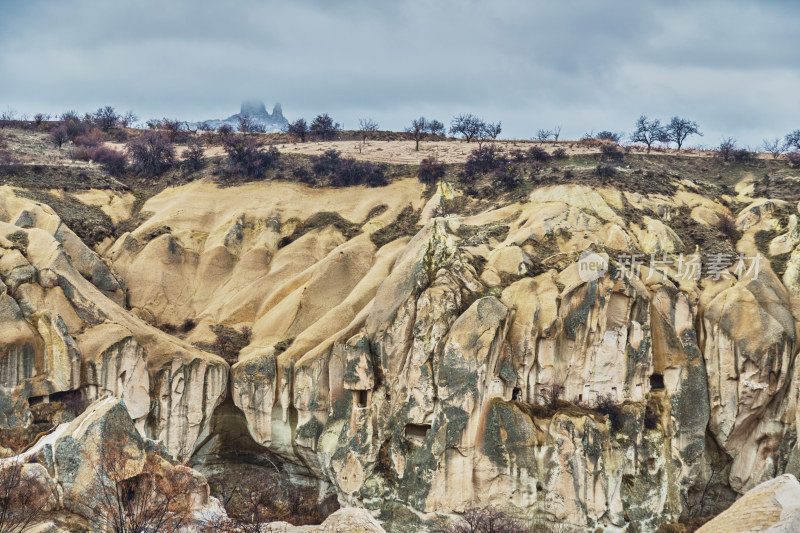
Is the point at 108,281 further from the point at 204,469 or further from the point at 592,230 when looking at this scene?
the point at 592,230

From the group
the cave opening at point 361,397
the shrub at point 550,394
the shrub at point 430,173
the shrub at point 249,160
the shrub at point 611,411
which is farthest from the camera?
the shrub at point 249,160

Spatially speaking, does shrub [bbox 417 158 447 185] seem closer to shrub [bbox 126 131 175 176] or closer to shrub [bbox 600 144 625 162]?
shrub [bbox 600 144 625 162]

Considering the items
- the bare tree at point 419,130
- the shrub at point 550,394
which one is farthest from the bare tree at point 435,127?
the shrub at point 550,394

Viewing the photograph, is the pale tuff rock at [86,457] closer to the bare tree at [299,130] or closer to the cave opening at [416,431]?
the cave opening at [416,431]

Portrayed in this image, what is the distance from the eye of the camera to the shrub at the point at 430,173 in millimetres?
51697

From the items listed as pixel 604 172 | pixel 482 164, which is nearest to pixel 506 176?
pixel 482 164

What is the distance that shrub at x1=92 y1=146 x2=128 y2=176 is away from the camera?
2256 inches

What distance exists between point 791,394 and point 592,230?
1277cm

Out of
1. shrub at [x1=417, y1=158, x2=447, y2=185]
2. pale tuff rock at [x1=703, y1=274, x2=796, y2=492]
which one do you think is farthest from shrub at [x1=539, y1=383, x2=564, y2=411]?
shrub at [x1=417, y1=158, x2=447, y2=185]

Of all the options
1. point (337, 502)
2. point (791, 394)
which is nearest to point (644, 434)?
point (791, 394)

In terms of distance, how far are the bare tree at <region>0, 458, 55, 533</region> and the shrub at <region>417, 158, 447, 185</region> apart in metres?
35.7

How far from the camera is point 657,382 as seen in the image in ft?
110

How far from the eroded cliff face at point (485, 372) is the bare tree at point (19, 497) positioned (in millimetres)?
11854

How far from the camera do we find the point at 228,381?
3566 centimetres
